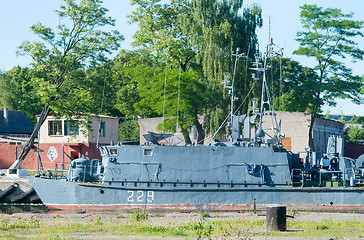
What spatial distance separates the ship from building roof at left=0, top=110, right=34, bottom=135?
3323cm

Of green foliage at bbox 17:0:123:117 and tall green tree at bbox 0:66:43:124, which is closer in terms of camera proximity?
green foliage at bbox 17:0:123:117

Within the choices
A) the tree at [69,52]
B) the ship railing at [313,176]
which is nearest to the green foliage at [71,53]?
the tree at [69,52]

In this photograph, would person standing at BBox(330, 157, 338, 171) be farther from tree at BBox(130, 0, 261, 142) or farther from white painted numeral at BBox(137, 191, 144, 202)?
tree at BBox(130, 0, 261, 142)

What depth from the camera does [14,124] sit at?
191 ft

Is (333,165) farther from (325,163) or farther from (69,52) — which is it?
(69,52)

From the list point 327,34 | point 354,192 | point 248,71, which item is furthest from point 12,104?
point 354,192

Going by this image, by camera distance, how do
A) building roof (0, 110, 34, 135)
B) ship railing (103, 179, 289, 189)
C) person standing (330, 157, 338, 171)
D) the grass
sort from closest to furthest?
the grass < ship railing (103, 179, 289, 189) < person standing (330, 157, 338, 171) < building roof (0, 110, 34, 135)

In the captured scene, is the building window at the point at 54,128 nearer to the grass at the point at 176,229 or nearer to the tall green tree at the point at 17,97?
the tall green tree at the point at 17,97

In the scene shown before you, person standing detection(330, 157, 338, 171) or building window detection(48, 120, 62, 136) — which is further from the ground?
building window detection(48, 120, 62, 136)

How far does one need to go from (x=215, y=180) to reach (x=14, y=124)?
37945 millimetres

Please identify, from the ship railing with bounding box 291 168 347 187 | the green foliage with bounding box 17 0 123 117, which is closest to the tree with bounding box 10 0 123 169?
the green foliage with bounding box 17 0 123 117

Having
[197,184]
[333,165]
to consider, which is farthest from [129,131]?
[333,165]

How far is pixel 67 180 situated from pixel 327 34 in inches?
879

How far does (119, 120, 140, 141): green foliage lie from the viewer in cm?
5816
